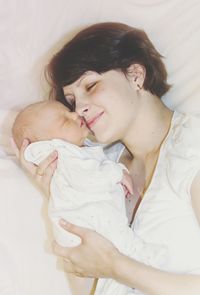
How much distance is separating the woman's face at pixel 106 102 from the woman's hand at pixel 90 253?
263 millimetres

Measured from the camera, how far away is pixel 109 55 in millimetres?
1464

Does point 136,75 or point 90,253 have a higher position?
point 136,75

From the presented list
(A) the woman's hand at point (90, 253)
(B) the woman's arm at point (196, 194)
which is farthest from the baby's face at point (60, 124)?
(B) the woman's arm at point (196, 194)

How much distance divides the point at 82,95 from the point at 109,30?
206mm

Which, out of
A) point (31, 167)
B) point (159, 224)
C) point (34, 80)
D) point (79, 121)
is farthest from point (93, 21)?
point (159, 224)

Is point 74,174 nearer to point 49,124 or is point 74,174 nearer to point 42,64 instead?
point 49,124

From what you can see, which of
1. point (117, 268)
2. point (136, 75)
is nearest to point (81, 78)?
point (136, 75)

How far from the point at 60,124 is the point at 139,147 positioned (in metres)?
0.26

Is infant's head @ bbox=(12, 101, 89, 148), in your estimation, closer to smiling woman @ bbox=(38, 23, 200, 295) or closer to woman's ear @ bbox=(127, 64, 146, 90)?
smiling woman @ bbox=(38, 23, 200, 295)

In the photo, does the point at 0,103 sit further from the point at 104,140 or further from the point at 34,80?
the point at 104,140

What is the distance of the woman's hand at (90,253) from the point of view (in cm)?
129

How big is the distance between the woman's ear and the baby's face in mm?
180

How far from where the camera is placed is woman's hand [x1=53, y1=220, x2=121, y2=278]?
129 centimetres

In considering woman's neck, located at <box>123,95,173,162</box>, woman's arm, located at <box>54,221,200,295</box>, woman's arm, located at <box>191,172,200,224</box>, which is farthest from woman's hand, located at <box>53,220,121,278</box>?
Result: woman's neck, located at <box>123,95,173,162</box>
